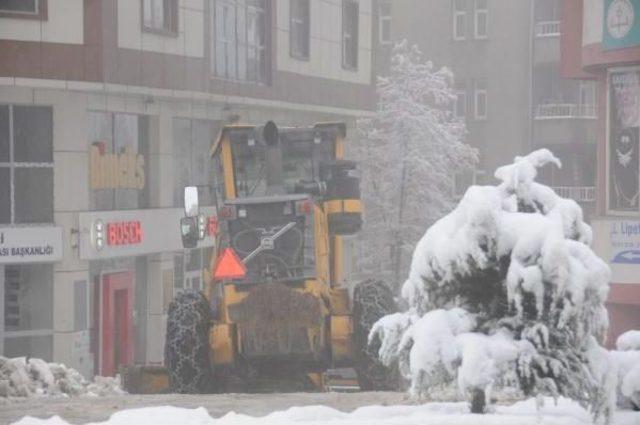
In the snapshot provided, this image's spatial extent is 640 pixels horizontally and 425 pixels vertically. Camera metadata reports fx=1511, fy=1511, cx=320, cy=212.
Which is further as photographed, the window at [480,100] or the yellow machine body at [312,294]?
the window at [480,100]

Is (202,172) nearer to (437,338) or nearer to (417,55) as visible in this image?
(417,55)

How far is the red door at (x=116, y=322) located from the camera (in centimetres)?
2822

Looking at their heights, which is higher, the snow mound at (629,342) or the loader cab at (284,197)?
the loader cab at (284,197)

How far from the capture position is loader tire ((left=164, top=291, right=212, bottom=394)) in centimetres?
1472

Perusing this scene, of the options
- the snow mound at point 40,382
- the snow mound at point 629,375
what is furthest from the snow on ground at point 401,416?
the snow mound at point 40,382

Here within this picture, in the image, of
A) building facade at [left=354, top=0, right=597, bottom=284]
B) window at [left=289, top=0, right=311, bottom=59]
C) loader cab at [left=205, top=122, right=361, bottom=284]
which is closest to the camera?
loader cab at [left=205, top=122, right=361, bottom=284]

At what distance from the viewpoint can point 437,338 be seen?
8578mm

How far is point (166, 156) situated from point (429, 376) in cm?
2239

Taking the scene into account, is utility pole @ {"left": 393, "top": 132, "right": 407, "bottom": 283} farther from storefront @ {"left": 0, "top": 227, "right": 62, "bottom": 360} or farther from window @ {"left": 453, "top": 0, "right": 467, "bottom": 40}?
storefront @ {"left": 0, "top": 227, "right": 62, "bottom": 360}

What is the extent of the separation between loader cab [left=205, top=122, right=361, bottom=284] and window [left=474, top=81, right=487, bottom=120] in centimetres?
3724

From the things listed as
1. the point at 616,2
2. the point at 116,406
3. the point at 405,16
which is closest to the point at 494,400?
the point at 116,406

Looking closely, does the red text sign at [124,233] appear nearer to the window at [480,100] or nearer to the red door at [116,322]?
the red door at [116,322]

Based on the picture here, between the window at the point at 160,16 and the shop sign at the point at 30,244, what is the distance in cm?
445

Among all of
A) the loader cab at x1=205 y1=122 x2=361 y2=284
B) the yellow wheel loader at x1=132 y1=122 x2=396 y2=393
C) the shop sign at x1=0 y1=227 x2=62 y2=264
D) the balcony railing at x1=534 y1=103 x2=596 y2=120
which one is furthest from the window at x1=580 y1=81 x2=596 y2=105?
the yellow wheel loader at x1=132 y1=122 x2=396 y2=393
